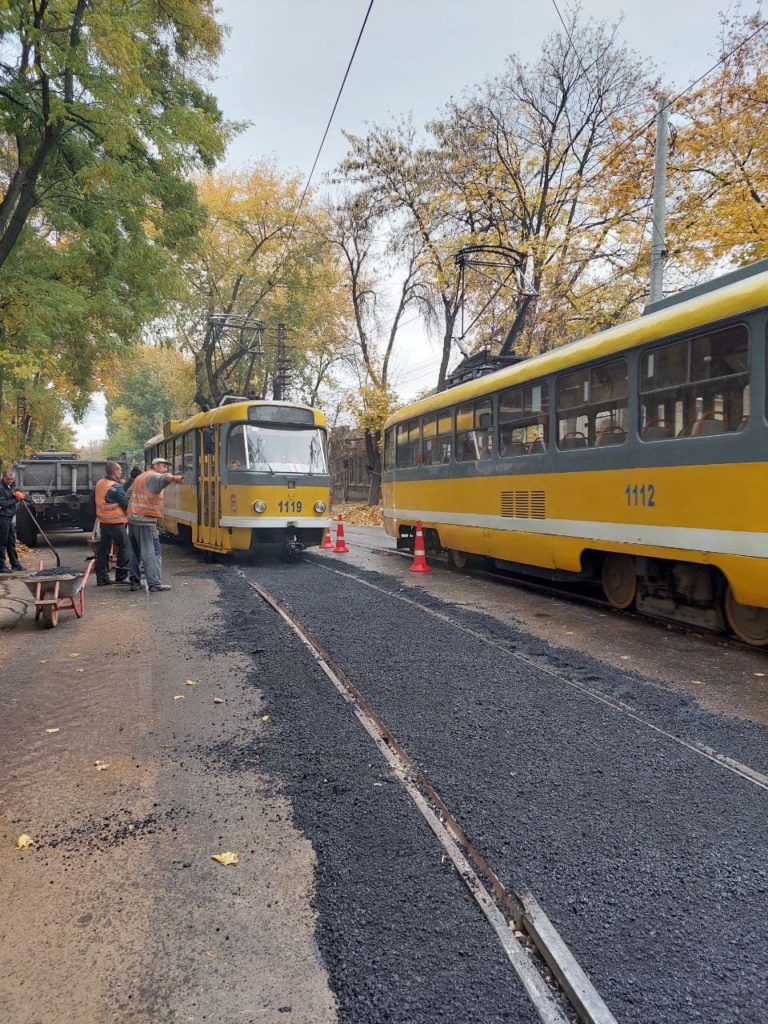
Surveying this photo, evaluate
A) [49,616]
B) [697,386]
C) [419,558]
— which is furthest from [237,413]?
[697,386]

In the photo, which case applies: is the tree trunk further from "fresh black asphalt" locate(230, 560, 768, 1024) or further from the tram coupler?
"fresh black asphalt" locate(230, 560, 768, 1024)

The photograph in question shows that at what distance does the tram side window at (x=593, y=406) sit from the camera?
6941 millimetres

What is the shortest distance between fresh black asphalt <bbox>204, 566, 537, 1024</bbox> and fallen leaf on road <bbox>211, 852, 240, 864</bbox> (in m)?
0.33

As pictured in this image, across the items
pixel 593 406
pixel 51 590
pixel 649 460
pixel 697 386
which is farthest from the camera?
pixel 593 406

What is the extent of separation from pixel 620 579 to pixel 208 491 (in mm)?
8273

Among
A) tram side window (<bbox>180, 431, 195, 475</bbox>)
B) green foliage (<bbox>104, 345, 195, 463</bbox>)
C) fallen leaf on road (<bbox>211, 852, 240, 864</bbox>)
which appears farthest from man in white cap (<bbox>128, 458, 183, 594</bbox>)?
green foliage (<bbox>104, 345, 195, 463</bbox>)

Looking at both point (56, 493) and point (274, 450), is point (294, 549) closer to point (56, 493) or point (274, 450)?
point (274, 450)

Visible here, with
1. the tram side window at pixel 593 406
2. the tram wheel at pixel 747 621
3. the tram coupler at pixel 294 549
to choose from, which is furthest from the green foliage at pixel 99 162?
the tram wheel at pixel 747 621

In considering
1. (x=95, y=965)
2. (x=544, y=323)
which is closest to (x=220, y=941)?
(x=95, y=965)

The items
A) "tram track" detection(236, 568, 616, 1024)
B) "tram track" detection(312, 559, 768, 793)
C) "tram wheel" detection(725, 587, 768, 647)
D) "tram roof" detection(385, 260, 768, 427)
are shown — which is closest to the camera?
"tram track" detection(236, 568, 616, 1024)

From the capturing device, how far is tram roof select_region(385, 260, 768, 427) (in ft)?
17.9

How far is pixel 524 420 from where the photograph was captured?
8.78m

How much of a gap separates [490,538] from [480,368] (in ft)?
10.2

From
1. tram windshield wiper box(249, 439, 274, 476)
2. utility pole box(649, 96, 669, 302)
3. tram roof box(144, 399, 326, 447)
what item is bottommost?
tram windshield wiper box(249, 439, 274, 476)
